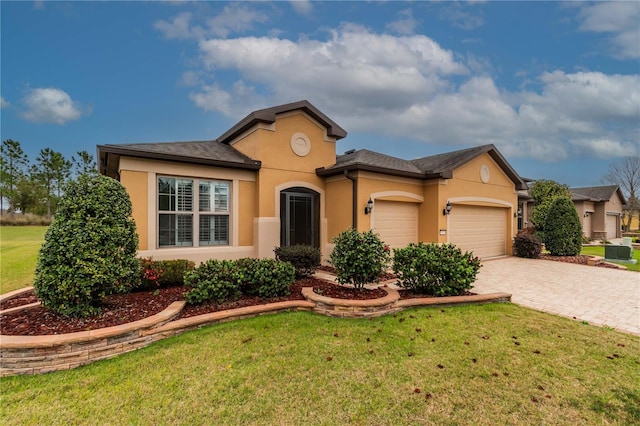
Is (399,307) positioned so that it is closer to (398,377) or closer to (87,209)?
(398,377)

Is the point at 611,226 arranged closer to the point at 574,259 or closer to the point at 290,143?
the point at 574,259

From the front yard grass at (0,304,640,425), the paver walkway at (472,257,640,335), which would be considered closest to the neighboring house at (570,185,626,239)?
the paver walkway at (472,257,640,335)

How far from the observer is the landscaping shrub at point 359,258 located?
599cm

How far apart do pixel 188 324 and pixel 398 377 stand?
128 inches

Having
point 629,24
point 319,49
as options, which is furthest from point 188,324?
point 629,24

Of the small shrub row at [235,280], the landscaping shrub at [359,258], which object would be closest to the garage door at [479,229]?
the landscaping shrub at [359,258]

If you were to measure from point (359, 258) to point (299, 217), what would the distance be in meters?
4.98

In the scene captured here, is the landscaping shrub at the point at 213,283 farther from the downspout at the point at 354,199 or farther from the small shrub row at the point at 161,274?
the downspout at the point at 354,199

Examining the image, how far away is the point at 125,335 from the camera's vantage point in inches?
162

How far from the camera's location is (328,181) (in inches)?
426

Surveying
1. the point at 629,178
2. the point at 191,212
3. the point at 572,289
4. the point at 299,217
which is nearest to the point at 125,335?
the point at 191,212

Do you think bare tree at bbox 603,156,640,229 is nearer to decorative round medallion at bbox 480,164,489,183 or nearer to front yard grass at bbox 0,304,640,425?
decorative round medallion at bbox 480,164,489,183

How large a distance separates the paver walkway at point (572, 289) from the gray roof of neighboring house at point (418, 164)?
4021 mm

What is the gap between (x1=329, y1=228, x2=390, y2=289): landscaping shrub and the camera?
5.99m
